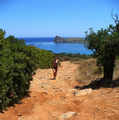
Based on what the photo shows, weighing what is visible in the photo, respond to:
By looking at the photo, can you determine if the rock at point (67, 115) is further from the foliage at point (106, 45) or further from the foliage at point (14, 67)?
the foliage at point (106, 45)

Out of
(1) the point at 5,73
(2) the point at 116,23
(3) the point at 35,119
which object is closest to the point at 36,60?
(1) the point at 5,73

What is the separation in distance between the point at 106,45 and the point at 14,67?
6.22 metres

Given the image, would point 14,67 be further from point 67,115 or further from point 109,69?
point 109,69

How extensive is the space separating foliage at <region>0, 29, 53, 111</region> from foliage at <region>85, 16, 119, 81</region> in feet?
15.5

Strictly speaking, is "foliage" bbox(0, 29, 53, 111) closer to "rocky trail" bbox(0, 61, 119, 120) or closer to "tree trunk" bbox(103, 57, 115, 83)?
"rocky trail" bbox(0, 61, 119, 120)

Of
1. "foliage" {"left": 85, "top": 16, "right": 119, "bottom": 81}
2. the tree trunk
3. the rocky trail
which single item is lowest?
the rocky trail

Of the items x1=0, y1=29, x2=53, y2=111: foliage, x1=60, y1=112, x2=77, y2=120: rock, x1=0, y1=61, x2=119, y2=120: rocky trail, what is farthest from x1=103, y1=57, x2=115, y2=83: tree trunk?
x1=60, y1=112, x2=77, y2=120: rock

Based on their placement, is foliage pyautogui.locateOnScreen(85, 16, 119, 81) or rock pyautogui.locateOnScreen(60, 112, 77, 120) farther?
foliage pyautogui.locateOnScreen(85, 16, 119, 81)

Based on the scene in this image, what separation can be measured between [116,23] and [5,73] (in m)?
7.88

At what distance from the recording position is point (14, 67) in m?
6.81

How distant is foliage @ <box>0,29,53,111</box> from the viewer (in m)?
6.29

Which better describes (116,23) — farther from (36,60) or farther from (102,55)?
(36,60)

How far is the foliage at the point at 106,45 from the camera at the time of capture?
444 inches

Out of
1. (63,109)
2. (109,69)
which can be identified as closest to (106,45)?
(109,69)
